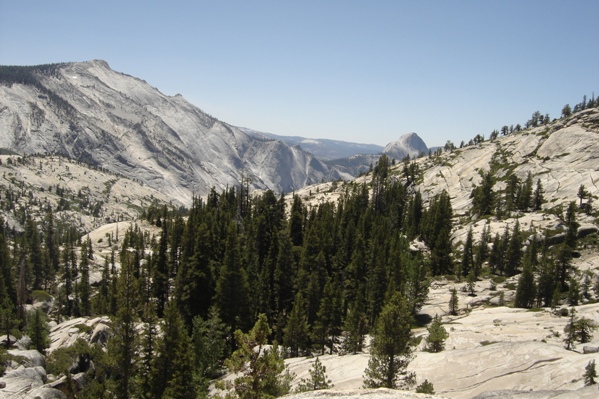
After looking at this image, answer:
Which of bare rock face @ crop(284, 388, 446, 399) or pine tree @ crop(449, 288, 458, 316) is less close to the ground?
bare rock face @ crop(284, 388, 446, 399)

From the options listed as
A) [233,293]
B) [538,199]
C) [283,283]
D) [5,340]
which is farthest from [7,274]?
[538,199]

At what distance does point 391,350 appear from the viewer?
104ft

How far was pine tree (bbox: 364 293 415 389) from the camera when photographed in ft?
104

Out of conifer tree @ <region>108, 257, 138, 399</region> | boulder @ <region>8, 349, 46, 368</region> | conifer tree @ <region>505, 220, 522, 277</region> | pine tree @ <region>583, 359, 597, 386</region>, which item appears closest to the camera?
pine tree @ <region>583, 359, 597, 386</region>

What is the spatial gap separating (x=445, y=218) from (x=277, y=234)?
5538cm

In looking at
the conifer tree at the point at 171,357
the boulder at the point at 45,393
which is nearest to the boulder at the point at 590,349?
the conifer tree at the point at 171,357

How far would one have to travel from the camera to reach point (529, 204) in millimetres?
125500

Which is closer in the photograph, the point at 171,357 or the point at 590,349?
the point at 590,349

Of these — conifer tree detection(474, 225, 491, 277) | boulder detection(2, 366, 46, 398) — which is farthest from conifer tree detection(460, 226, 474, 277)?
boulder detection(2, 366, 46, 398)

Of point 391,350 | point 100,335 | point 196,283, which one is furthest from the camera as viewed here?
point 100,335

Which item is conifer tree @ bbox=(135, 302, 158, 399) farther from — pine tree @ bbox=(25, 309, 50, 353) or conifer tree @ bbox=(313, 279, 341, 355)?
pine tree @ bbox=(25, 309, 50, 353)

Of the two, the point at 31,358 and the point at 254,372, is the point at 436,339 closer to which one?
the point at 254,372

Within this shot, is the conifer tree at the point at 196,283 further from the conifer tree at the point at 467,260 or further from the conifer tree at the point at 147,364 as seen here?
the conifer tree at the point at 467,260

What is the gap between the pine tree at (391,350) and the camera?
3156 cm
